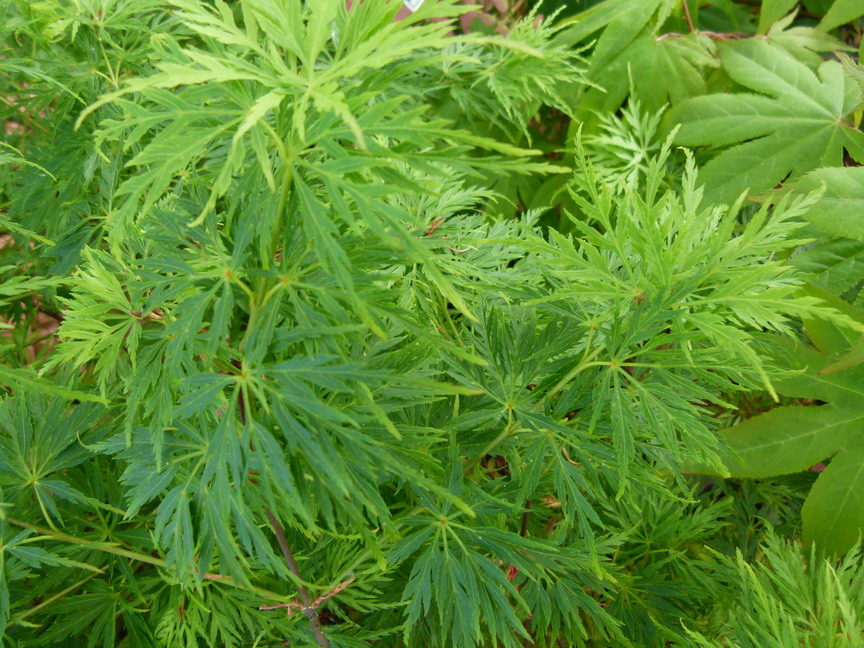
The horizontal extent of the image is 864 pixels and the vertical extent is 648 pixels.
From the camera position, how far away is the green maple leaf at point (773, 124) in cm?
83

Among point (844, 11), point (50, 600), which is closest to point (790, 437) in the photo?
point (844, 11)

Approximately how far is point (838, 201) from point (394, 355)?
20.5 inches

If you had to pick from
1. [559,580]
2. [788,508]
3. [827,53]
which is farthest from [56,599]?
[827,53]

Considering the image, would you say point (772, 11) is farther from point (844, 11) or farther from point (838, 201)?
point (838, 201)

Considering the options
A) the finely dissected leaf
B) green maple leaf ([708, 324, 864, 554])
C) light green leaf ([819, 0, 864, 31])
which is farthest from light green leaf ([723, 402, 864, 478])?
light green leaf ([819, 0, 864, 31])

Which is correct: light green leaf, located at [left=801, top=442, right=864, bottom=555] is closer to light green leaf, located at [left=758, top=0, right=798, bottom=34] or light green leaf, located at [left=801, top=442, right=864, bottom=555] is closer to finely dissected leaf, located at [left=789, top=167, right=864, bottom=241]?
finely dissected leaf, located at [left=789, top=167, right=864, bottom=241]

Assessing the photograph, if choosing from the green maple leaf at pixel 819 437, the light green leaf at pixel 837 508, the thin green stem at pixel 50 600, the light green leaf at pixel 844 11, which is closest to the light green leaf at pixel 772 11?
the light green leaf at pixel 844 11

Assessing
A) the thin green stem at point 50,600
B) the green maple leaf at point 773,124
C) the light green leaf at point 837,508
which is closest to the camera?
the thin green stem at point 50,600

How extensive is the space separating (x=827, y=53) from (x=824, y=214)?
0.49 m

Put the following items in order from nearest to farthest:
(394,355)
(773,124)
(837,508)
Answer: (394,355) → (837,508) → (773,124)

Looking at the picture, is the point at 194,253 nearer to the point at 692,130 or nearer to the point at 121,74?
the point at 121,74

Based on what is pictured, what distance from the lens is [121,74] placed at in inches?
27.4

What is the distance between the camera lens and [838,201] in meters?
0.71

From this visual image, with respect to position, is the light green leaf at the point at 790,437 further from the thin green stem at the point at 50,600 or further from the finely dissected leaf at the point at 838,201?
the thin green stem at the point at 50,600
